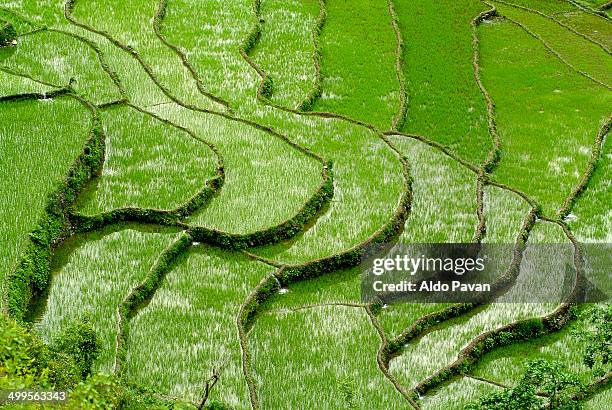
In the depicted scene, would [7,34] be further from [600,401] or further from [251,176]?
[600,401]

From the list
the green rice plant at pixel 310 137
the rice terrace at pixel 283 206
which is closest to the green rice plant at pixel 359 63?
the rice terrace at pixel 283 206

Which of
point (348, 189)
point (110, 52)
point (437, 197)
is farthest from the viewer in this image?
point (110, 52)

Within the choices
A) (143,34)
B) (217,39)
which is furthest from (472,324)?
(143,34)

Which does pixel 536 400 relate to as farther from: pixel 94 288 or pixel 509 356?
pixel 94 288

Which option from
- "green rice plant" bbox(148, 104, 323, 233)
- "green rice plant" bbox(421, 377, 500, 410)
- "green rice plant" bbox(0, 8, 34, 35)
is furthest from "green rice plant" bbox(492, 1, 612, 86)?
"green rice plant" bbox(0, 8, 34, 35)

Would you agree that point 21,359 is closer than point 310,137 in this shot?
Yes

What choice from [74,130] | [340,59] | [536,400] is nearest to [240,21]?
[340,59]

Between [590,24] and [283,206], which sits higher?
[283,206]

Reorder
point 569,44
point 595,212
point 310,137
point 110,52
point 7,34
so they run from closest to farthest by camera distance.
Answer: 1. point 595,212
2. point 310,137
3. point 7,34
4. point 110,52
5. point 569,44

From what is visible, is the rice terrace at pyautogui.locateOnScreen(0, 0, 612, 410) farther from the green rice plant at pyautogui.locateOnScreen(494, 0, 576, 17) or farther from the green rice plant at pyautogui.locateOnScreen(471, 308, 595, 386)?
the green rice plant at pyautogui.locateOnScreen(494, 0, 576, 17)
